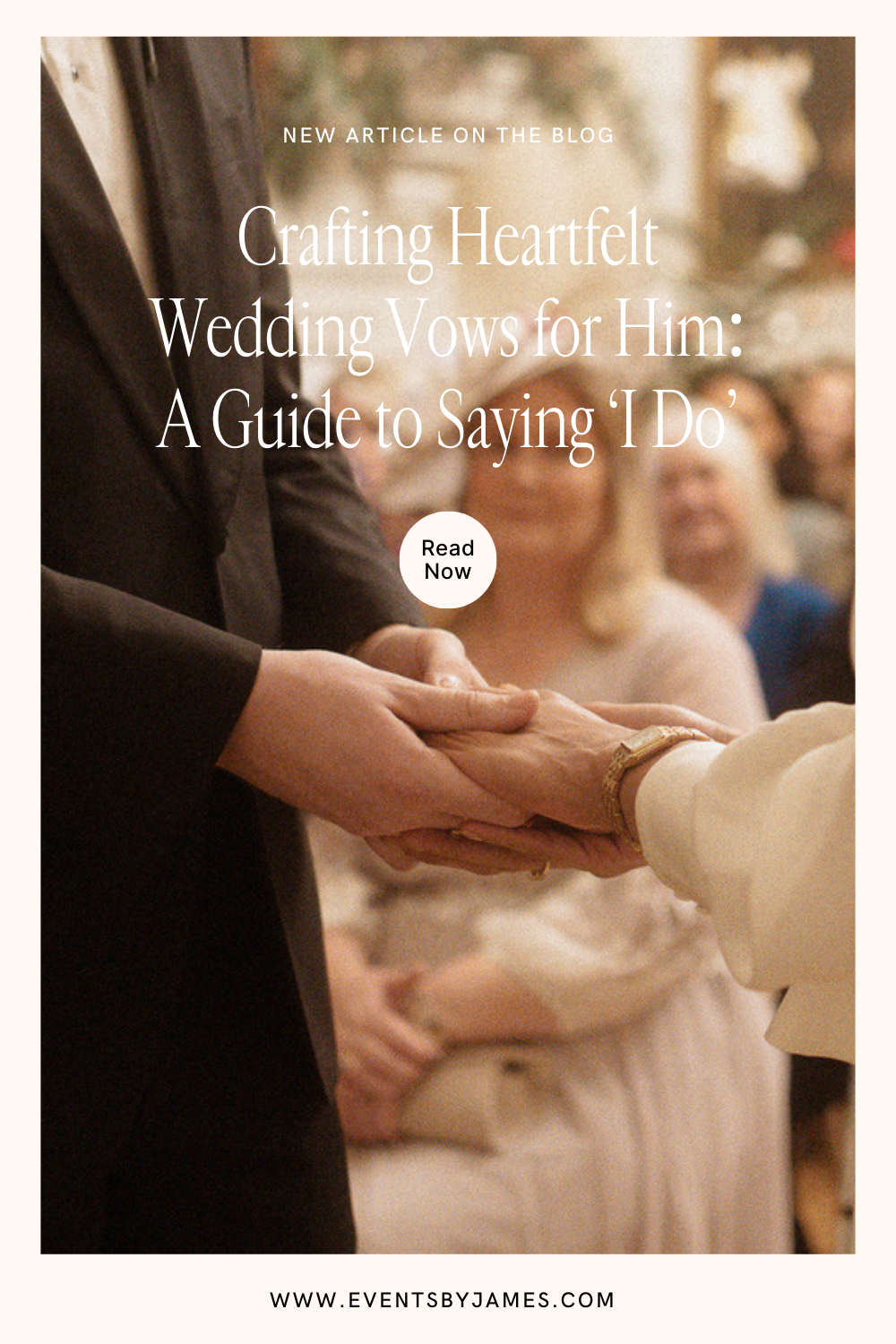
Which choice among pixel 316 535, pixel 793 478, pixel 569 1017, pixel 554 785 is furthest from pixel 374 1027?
pixel 793 478

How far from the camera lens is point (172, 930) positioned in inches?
32.4

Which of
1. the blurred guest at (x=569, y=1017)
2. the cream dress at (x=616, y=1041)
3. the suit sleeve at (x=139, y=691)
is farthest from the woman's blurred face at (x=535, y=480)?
the suit sleeve at (x=139, y=691)

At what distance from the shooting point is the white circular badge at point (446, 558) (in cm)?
91

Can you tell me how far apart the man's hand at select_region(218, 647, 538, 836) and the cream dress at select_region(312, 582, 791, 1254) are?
0.14 m

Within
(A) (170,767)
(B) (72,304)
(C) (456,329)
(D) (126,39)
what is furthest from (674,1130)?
(D) (126,39)

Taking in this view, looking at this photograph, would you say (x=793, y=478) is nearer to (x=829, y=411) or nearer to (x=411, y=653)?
(x=829, y=411)

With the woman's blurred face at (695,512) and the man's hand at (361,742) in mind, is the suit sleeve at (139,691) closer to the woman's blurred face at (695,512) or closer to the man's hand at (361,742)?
the man's hand at (361,742)

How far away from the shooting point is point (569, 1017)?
40.9 inches

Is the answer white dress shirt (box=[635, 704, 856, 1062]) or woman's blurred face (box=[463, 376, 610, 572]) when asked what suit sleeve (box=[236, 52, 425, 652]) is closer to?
woman's blurred face (box=[463, 376, 610, 572])

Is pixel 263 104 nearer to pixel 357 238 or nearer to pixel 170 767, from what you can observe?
pixel 357 238

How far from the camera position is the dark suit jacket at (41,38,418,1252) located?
78 centimetres

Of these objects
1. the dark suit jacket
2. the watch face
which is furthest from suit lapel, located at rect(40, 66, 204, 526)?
the watch face

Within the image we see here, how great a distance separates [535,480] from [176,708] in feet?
1.09
